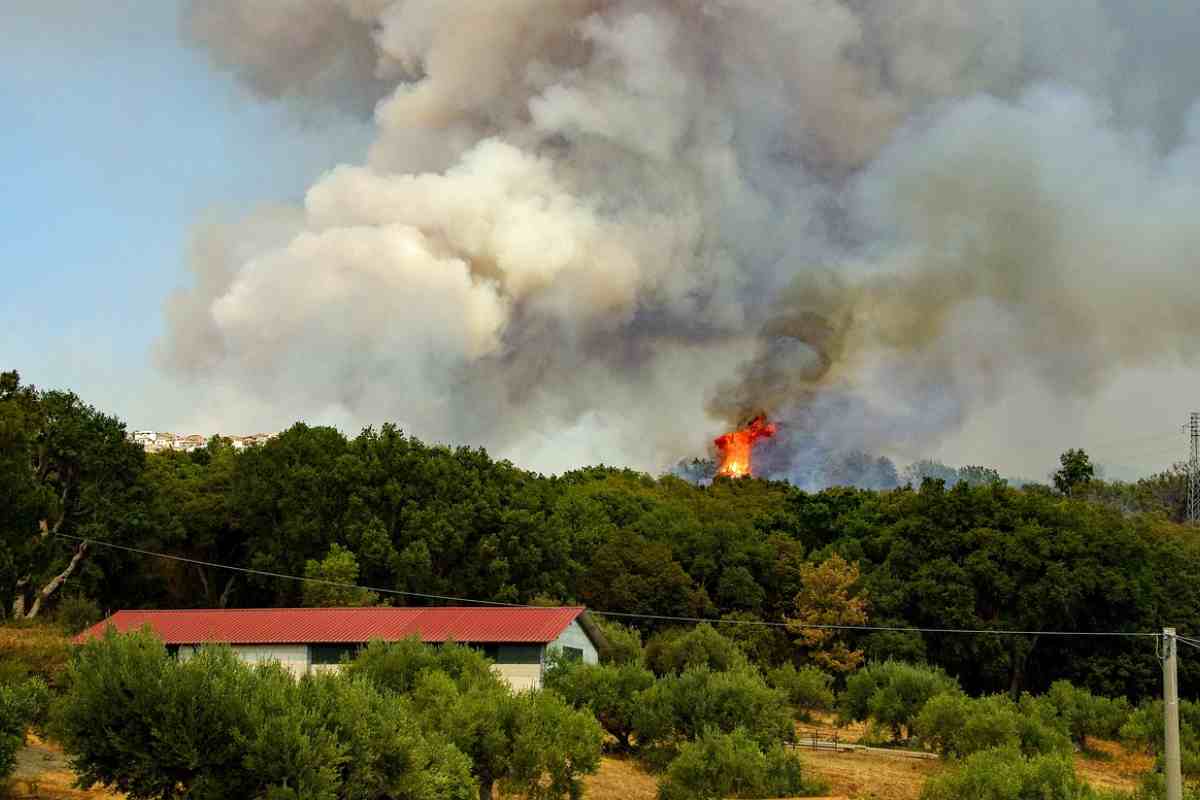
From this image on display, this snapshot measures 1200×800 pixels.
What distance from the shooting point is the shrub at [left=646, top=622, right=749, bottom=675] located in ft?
207

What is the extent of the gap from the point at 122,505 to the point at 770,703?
41.1m

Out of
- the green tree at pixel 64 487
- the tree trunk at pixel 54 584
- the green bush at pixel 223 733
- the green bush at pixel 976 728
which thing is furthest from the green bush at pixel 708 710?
the tree trunk at pixel 54 584

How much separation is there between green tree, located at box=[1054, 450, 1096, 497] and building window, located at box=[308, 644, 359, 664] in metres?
90.2

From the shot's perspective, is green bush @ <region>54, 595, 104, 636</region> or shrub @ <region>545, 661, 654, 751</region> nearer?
shrub @ <region>545, 661, 654, 751</region>

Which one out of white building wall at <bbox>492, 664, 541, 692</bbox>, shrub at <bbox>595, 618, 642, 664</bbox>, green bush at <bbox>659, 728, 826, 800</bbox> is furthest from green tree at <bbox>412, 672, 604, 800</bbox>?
shrub at <bbox>595, 618, 642, 664</bbox>

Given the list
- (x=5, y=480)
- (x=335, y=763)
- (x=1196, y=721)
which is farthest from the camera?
(x=1196, y=721)

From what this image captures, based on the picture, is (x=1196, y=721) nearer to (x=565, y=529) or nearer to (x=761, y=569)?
(x=761, y=569)

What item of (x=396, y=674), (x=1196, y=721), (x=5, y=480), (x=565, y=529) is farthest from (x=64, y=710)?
(x=1196, y=721)

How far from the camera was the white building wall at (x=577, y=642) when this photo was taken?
56.0 metres

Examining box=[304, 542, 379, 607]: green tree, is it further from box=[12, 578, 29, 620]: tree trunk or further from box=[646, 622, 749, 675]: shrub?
box=[646, 622, 749, 675]: shrub

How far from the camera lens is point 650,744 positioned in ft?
166

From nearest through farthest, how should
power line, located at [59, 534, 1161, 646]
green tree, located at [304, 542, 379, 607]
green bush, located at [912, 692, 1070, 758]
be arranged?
1. green bush, located at [912, 692, 1070, 758]
2. green tree, located at [304, 542, 379, 607]
3. power line, located at [59, 534, 1161, 646]

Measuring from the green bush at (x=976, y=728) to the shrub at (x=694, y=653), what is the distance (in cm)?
964

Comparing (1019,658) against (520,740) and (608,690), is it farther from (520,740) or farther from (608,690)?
(520,740)
